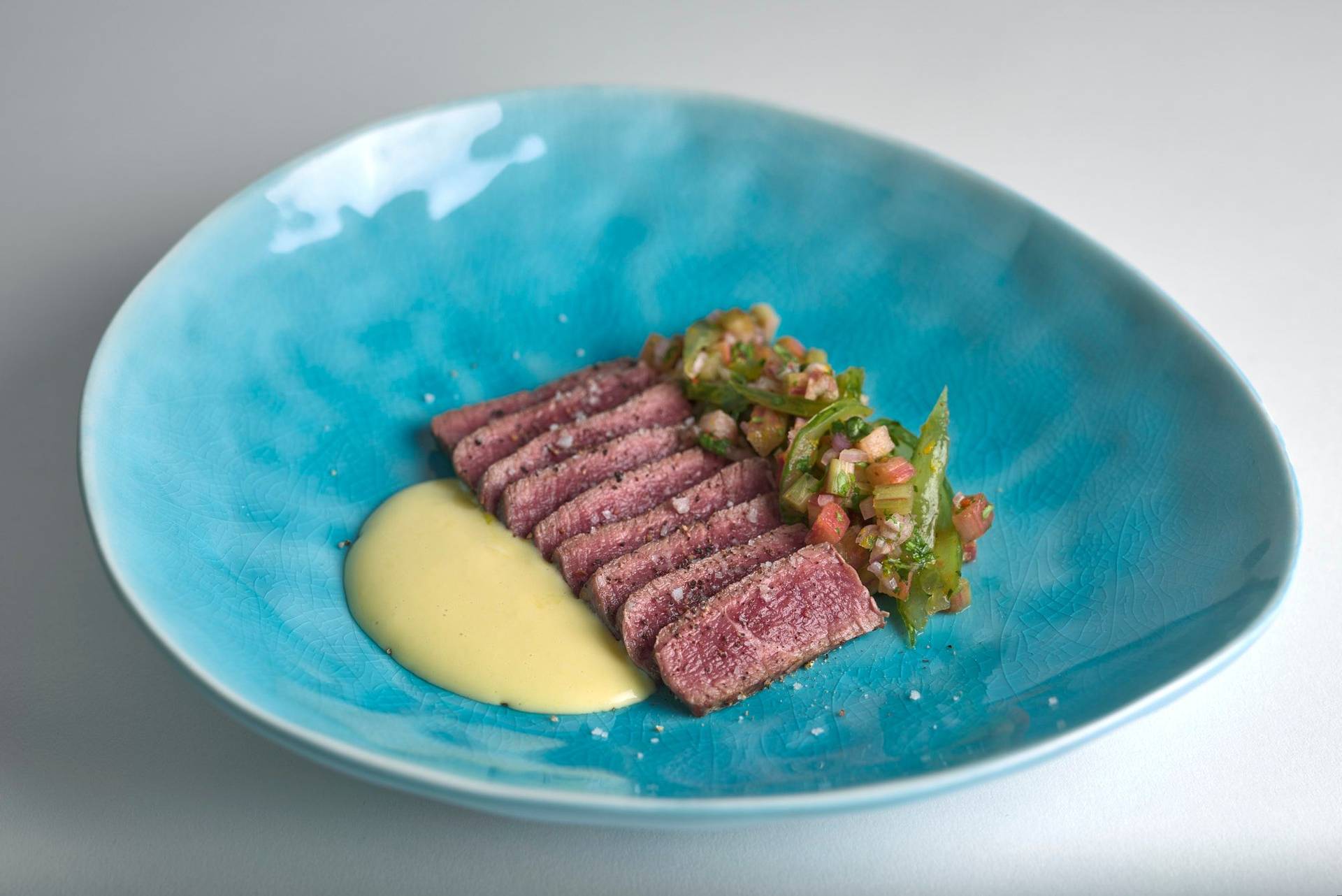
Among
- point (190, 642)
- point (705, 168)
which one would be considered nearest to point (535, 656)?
point (190, 642)

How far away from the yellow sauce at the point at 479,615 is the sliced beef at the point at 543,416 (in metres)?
0.27

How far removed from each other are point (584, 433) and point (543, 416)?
249 millimetres

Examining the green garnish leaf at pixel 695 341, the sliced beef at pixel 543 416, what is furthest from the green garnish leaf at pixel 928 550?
the sliced beef at pixel 543 416

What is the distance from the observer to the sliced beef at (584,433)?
5.20 metres

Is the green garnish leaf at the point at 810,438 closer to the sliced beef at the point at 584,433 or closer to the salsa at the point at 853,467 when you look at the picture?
the salsa at the point at 853,467

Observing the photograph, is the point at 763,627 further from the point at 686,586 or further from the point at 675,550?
the point at 675,550

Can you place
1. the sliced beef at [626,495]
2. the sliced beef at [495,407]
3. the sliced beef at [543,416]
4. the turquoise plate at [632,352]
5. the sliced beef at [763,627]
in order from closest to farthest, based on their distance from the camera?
the turquoise plate at [632,352]
the sliced beef at [763,627]
the sliced beef at [626,495]
the sliced beef at [543,416]
the sliced beef at [495,407]

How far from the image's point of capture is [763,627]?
4500 mm

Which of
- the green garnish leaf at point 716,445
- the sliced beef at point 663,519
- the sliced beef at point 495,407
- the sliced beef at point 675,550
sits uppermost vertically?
the sliced beef at point 495,407

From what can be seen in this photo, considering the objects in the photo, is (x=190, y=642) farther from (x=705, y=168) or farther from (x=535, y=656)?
(x=705, y=168)

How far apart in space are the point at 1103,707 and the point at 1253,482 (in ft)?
4.33

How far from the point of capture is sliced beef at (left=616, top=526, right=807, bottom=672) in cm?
450

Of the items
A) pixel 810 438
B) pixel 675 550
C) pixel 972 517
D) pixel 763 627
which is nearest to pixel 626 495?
pixel 675 550

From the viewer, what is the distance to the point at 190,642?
3.75 meters
